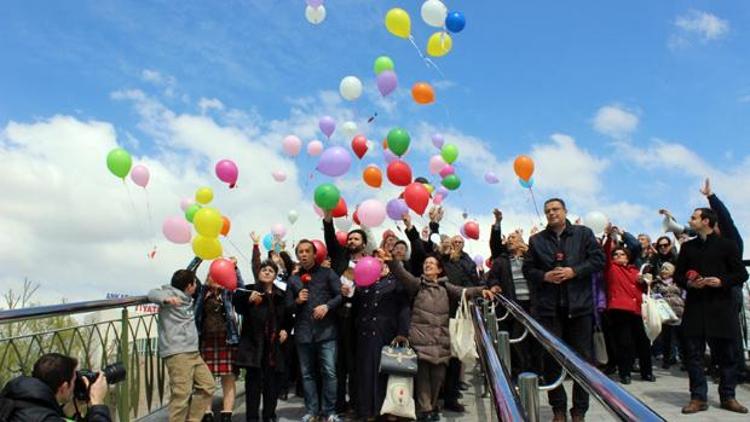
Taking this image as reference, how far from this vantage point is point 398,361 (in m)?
4.67

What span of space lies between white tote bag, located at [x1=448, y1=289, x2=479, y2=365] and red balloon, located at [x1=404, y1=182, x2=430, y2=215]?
1958 mm

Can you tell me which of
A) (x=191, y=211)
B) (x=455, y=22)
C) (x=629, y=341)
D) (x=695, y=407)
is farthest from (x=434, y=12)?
(x=695, y=407)

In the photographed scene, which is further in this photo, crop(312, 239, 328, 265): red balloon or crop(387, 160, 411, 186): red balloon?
crop(387, 160, 411, 186): red balloon

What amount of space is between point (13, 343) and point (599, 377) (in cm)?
→ 369

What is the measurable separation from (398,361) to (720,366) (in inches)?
98.7

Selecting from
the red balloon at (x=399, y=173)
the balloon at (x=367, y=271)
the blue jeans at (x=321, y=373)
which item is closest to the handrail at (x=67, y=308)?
the blue jeans at (x=321, y=373)

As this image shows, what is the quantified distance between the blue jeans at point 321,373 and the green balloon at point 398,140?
3299 millimetres

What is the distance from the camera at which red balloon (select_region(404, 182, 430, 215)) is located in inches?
261

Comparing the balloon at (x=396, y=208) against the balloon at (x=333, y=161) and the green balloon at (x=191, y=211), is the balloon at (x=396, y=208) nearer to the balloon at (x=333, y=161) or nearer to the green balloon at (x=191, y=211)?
the balloon at (x=333, y=161)

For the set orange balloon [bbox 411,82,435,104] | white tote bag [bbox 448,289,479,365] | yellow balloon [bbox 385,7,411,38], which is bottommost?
white tote bag [bbox 448,289,479,365]

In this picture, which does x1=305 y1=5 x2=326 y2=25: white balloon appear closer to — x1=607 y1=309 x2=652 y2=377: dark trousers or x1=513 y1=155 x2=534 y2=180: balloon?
x1=513 y1=155 x2=534 y2=180: balloon

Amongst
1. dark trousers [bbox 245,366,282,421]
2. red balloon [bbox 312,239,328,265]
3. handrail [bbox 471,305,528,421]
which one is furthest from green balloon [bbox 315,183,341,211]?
handrail [bbox 471,305,528,421]

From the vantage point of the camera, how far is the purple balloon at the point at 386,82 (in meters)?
8.32

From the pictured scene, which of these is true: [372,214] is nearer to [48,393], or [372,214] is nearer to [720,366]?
[720,366]
